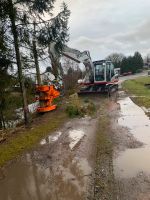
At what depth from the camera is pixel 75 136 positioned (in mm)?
11367

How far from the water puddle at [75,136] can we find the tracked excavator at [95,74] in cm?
1338

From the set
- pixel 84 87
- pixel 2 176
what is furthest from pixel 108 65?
pixel 2 176

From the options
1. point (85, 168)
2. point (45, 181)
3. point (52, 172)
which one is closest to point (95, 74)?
point (85, 168)

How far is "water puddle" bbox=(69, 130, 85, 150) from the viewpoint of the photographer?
10.2m

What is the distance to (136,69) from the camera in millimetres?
84188

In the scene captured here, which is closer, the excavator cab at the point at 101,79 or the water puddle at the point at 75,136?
the water puddle at the point at 75,136

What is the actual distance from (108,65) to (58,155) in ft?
59.7

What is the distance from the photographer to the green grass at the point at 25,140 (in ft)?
30.9

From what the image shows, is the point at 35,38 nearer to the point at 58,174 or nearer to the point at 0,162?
the point at 0,162

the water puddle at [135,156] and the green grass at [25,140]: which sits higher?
the water puddle at [135,156]

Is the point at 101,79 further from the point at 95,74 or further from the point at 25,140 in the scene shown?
the point at 25,140

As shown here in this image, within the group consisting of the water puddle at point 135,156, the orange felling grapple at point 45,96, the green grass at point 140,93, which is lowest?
the green grass at point 140,93

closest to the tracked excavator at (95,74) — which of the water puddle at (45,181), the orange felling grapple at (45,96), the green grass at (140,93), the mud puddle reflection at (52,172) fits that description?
the green grass at (140,93)

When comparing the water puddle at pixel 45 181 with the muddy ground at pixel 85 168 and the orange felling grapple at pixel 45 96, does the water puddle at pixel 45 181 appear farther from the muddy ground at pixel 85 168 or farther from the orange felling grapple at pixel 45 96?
the orange felling grapple at pixel 45 96
